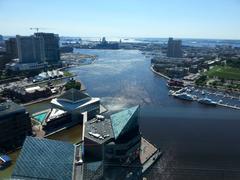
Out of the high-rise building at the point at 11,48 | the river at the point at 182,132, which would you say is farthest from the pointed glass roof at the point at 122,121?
the high-rise building at the point at 11,48

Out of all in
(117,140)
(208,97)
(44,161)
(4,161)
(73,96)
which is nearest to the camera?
(44,161)

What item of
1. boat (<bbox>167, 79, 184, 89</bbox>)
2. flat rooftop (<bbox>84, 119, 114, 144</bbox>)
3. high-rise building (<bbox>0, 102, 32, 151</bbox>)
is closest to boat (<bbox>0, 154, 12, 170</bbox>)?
high-rise building (<bbox>0, 102, 32, 151</bbox>)

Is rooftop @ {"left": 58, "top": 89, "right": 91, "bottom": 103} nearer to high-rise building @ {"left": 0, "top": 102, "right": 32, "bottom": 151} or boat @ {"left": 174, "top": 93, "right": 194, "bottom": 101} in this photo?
high-rise building @ {"left": 0, "top": 102, "right": 32, "bottom": 151}

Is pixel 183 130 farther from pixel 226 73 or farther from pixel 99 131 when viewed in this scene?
pixel 226 73

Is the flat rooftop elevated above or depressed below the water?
above

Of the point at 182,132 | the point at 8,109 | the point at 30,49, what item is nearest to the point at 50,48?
the point at 30,49

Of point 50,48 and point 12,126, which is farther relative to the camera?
point 50,48
